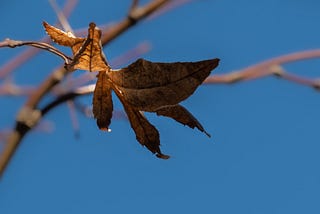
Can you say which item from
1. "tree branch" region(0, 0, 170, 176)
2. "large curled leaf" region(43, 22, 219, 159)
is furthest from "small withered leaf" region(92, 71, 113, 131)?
"tree branch" region(0, 0, 170, 176)

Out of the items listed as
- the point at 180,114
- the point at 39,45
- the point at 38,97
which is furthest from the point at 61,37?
the point at 38,97

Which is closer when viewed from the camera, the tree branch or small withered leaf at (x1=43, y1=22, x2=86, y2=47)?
small withered leaf at (x1=43, y1=22, x2=86, y2=47)

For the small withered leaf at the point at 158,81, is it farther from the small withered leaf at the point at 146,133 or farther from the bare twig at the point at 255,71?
the bare twig at the point at 255,71

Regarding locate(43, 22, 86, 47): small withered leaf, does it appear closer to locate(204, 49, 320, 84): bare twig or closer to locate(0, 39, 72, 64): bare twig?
locate(0, 39, 72, 64): bare twig

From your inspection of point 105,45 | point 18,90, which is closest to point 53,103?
point 105,45

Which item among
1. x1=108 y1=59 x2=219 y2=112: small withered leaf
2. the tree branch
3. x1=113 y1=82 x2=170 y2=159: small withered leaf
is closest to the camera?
x1=108 y1=59 x2=219 y2=112: small withered leaf

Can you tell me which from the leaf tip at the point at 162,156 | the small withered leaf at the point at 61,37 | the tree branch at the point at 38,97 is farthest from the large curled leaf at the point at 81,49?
the tree branch at the point at 38,97
